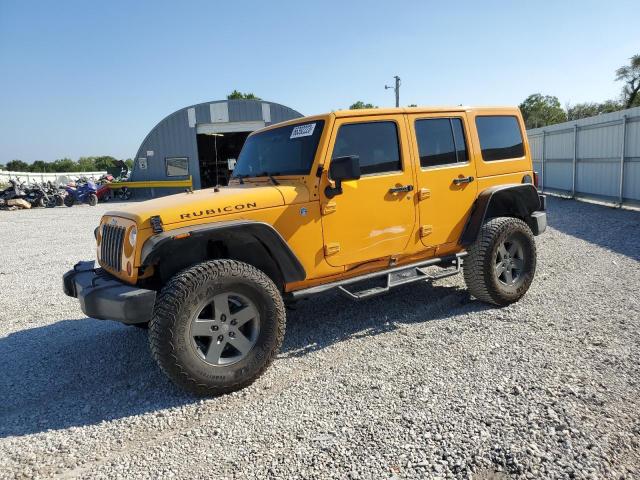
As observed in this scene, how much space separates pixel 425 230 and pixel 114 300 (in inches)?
112

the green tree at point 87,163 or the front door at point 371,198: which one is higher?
the green tree at point 87,163

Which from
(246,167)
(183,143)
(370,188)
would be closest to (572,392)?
(370,188)

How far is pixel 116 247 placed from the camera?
369 centimetres

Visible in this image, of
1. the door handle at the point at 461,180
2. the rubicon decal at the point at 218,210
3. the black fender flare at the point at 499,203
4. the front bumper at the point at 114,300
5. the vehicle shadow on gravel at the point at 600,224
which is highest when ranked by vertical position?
the door handle at the point at 461,180

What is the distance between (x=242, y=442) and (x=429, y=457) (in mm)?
1111

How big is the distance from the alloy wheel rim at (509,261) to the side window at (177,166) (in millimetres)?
22798

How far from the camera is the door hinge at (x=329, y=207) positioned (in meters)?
3.88

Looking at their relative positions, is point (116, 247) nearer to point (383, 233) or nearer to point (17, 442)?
point (17, 442)

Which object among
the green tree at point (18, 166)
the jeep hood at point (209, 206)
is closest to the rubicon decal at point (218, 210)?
the jeep hood at point (209, 206)

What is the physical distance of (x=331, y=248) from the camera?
3967 millimetres

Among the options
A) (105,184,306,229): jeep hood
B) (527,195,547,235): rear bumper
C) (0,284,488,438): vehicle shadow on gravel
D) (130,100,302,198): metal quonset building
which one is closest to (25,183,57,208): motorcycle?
(130,100,302,198): metal quonset building

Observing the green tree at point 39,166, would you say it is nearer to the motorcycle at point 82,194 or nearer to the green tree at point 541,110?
the motorcycle at point 82,194

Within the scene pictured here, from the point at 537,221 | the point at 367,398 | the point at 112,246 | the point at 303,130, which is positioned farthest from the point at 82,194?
the point at 367,398

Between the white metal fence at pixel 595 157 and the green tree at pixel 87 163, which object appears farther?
the green tree at pixel 87 163
